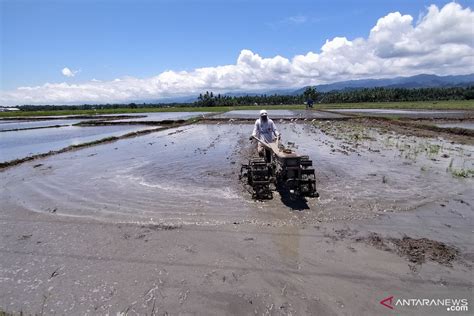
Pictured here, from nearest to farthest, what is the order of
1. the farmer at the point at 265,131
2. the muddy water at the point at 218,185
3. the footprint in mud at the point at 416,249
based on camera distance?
the footprint in mud at the point at 416,249, the muddy water at the point at 218,185, the farmer at the point at 265,131

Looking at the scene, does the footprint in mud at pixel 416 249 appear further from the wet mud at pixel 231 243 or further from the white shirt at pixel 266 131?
the white shirt at pixel 266 131

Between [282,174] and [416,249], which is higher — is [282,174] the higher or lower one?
the higher one

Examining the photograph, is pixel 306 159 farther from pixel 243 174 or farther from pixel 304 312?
pixel 304 312

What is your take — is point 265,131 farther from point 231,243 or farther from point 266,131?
point 231,243

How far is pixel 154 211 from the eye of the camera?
6535 mm

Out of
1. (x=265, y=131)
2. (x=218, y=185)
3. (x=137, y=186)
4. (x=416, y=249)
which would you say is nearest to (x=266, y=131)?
(x=265, y=131)

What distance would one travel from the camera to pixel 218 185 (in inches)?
329

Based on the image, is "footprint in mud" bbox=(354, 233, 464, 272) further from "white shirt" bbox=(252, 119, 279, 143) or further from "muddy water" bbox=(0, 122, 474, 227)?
"white shirt" bbox=(252, 119, 279, 143)

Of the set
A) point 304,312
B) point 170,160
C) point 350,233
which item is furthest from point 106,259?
point 170,160

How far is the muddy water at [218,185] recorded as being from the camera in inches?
248

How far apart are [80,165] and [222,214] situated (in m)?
8.19

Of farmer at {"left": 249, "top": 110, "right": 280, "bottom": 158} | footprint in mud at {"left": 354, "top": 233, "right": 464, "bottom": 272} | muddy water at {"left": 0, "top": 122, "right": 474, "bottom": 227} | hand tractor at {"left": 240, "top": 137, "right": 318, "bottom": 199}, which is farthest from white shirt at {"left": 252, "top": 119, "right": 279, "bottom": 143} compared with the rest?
footprint in mud at {"left": 354, "top": 233, "right": 464, "bottom": 272}

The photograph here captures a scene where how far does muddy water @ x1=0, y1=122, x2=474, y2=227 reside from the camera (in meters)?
6.30

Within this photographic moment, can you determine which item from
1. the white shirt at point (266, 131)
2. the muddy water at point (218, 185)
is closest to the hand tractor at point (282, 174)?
the muddy water at point (218, 185)
